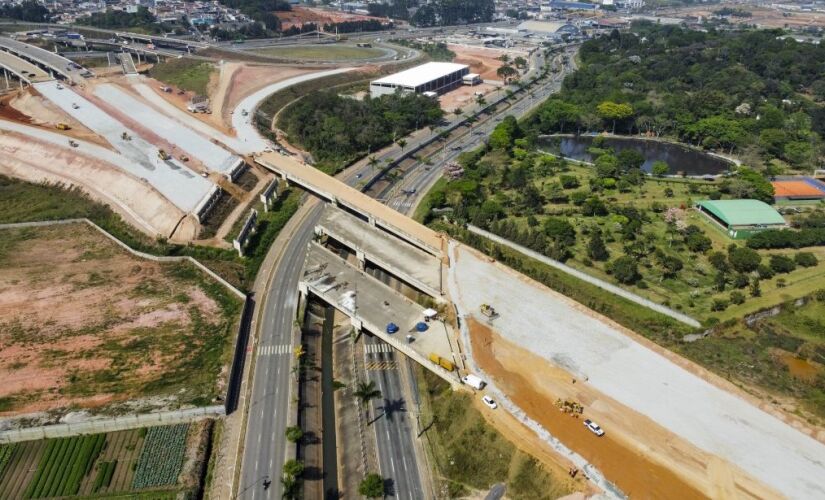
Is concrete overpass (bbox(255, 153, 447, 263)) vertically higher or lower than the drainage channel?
higher

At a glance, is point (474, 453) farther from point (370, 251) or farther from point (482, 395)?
point (370, 251)

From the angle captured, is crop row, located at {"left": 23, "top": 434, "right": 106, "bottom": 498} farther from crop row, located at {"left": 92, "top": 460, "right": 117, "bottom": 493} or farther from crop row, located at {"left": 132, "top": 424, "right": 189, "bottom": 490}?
crop row, located at {"left": 132, "top": 424, "right": 189, "bottom": 490}

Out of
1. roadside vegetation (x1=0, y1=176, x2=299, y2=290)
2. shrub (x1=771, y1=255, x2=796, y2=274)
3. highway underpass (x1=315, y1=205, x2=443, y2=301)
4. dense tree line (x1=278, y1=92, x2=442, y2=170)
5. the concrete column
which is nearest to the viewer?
highway underpass (x1=315, y1=205, x2=443, y2=301)

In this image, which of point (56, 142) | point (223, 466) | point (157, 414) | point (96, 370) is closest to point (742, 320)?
point (223, 466)

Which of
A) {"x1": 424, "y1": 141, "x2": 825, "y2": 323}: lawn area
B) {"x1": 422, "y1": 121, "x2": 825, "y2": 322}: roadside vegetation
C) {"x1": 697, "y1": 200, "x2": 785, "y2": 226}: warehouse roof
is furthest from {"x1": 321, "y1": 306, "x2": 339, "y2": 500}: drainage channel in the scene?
{"x1": 697, "y1": 200, "x2": 785, "y2": 226}: warehouse roof

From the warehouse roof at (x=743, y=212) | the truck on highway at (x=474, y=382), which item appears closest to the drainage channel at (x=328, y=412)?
the truck on highway at (x=474, y=382)

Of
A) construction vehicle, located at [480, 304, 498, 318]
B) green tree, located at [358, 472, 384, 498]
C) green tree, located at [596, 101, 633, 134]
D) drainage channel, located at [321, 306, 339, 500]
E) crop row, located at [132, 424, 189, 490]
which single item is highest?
green tree, located at [596, 101, 633, 134]

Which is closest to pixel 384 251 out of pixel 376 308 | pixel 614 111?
pixel 376 308
